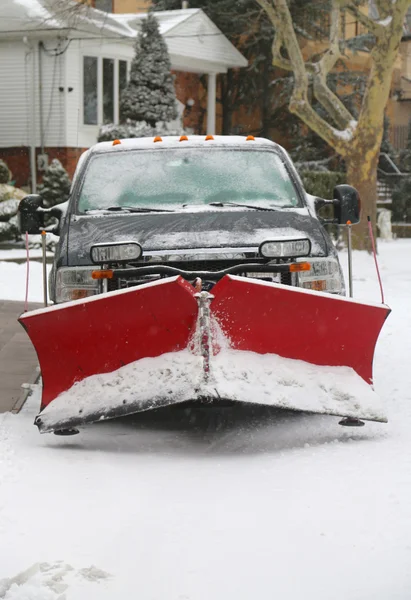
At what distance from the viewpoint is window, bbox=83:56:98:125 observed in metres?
28.4

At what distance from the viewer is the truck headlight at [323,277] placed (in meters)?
6.41

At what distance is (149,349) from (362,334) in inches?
45.6

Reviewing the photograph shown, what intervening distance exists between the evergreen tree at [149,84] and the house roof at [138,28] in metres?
1.11

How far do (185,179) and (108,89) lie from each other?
22.6 meters

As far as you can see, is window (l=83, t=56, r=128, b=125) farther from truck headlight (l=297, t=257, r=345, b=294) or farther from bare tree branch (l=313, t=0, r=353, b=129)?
truck headlight (l=297, t=257, r=345, b=294)

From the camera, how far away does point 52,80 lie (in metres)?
27.5

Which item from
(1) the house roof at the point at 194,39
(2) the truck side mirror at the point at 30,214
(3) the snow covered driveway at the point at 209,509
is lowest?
(3) the snow covered driveway at the point at 209,509

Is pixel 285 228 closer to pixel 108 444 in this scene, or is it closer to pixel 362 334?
pixel 362 334

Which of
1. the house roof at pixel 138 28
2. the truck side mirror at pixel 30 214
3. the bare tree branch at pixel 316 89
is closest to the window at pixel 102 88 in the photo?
the house roof at pixel 138 28

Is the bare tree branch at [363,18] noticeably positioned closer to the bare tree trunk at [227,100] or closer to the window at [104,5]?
the bare tree trunk at [227,100]

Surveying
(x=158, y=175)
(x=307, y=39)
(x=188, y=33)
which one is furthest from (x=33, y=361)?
(x=307, y=39)

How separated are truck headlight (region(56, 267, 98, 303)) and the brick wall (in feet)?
70.2

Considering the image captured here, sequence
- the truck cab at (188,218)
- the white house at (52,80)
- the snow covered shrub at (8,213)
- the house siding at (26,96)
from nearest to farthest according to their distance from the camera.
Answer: the truck cab at (188,218), the snow covered shrub at (8,213), the white house at (52,80), the house siding at (26,96)

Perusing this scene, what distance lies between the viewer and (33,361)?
29.3 ft
